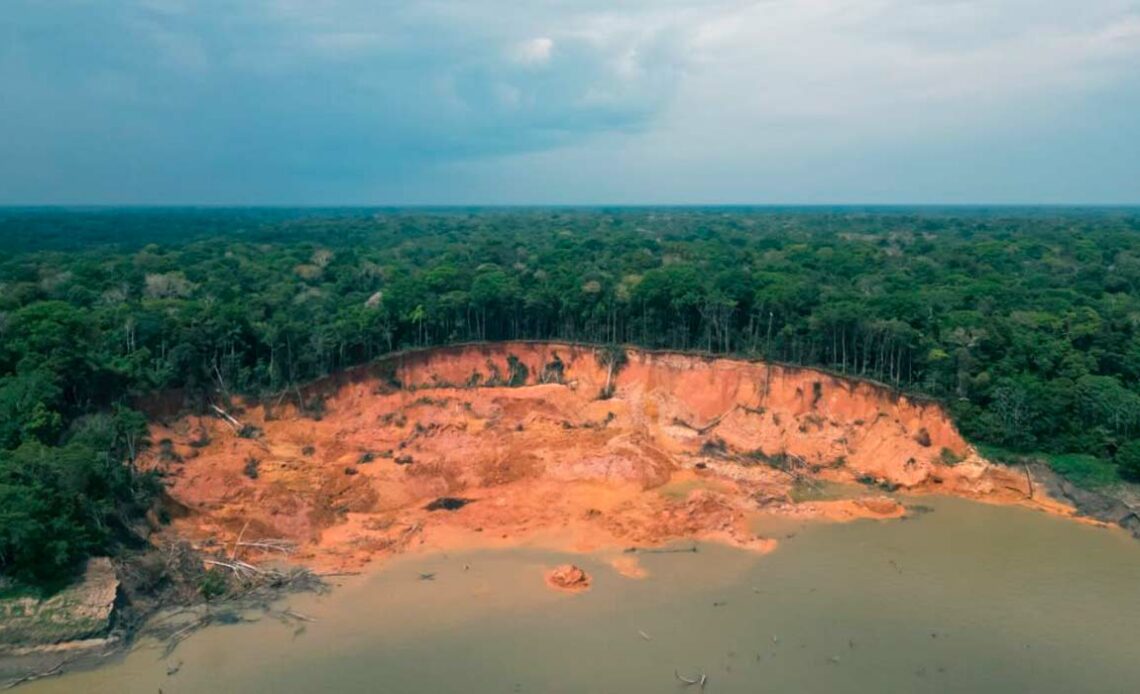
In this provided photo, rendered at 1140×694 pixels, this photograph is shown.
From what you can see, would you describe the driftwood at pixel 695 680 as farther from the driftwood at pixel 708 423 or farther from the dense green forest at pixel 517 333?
the driftwood at pixel 708 423

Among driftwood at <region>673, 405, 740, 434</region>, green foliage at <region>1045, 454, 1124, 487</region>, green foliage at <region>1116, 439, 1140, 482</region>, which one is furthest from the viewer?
driftwood at <region>673, 405, 740, 434</region>

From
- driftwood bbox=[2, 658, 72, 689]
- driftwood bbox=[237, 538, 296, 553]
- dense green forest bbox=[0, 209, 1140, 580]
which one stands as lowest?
driftwood bbox=[2, 658, 72, 689]

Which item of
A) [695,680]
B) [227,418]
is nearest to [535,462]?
[227,418]

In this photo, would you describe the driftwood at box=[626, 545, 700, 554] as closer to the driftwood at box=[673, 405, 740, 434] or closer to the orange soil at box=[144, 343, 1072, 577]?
the orange soil at box=[144, 343, 1072, 577]

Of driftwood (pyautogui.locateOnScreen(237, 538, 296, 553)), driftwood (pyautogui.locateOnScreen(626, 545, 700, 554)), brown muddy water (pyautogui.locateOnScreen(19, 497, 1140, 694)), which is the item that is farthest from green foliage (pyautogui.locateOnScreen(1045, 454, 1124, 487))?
driftwood (pyautogui.locateOnScreen(237, 538, 296, 553))

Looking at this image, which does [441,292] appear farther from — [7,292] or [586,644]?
[586,644]

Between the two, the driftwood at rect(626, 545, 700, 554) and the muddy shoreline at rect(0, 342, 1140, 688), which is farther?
the muddy shoreline at rect(0, 342, 1140, 688)

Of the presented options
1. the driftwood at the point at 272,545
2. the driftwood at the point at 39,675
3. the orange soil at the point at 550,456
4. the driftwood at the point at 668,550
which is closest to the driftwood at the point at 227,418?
the orange soil at the point at 550,456
